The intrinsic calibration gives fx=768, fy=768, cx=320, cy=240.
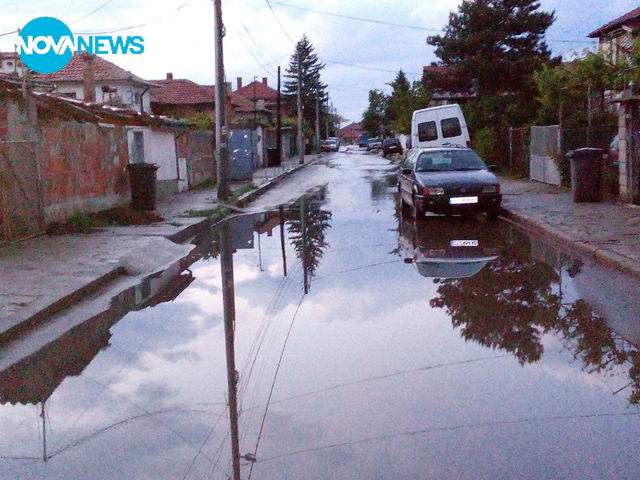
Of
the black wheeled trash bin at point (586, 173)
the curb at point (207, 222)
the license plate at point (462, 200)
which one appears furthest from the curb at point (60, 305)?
the black wheeled trash bin at point (586, 173)

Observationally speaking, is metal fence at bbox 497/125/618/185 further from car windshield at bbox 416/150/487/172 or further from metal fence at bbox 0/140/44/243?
metal fence at bbox 0/140/44/243

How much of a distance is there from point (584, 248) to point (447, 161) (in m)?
Result: 6.25

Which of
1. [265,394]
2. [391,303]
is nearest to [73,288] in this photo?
[391,303]

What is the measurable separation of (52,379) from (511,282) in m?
5.59

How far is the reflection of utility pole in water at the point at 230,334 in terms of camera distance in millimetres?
4691

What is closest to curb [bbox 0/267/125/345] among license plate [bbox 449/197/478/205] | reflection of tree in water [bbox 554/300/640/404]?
reflection of tree in water [bbox 554/300/640/404]

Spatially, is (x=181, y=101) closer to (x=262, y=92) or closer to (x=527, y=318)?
(x=262, y=92)

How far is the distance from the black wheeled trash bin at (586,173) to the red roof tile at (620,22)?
21116 mm

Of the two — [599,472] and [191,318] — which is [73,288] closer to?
[191,318]

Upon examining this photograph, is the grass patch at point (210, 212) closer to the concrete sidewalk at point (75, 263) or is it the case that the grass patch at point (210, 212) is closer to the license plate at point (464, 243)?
the concrete sidewalk at point (75, 263)

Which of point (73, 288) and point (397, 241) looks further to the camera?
point (397, 241)

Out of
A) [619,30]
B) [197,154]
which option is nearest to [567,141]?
[197,154]

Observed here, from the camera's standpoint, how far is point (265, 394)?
5633 mm

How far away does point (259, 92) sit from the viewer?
374 feet
